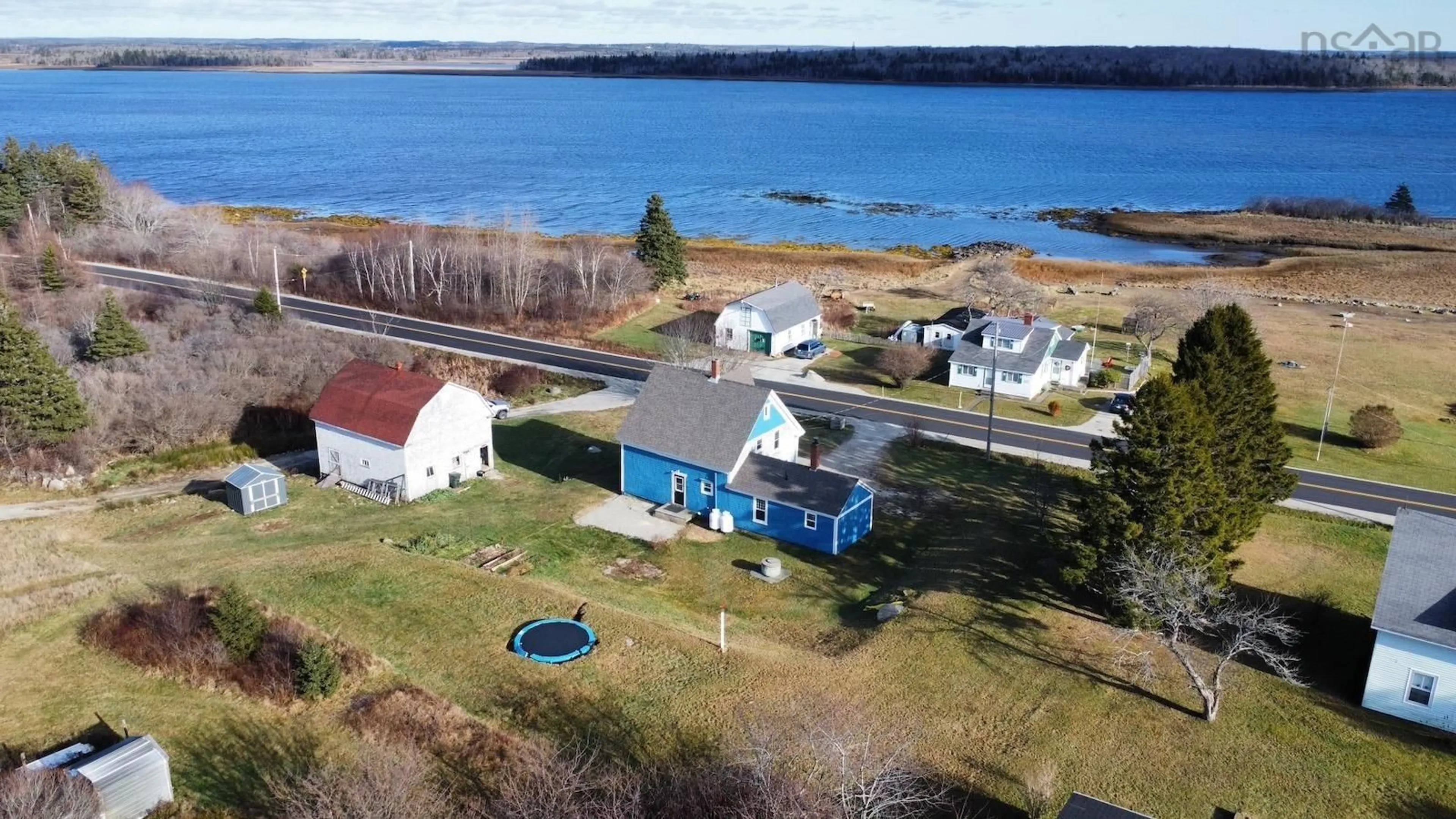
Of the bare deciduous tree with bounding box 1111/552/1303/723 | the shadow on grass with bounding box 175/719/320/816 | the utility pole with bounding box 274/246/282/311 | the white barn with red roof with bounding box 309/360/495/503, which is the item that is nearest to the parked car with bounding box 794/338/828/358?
the white barn with red roof with bounding box 309/360/495/503

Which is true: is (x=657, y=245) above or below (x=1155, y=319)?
above

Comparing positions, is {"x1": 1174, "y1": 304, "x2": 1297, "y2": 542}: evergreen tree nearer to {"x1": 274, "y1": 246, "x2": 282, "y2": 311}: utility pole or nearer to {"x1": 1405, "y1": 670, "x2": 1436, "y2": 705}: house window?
{"x1": 1405, "y1": 670, "x2": 1436, "y2": 705}: house window

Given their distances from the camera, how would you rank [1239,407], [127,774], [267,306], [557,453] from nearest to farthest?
[127,774], [1239,407], [557,453], [267,306]

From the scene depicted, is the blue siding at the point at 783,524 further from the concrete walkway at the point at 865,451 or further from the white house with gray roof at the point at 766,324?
the white house with gray roof at the point at 766,324

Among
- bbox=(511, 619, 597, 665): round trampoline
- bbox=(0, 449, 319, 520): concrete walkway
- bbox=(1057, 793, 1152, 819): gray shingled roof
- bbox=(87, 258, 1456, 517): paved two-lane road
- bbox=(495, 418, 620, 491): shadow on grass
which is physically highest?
bbox=(1057, 793, 1152, 819): gray shingled roof

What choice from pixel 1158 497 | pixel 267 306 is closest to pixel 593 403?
pixel 267 306

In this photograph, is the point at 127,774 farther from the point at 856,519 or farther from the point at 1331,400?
the point at 1331,400
